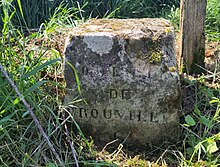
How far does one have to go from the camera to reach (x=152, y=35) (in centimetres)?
222

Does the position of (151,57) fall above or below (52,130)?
above

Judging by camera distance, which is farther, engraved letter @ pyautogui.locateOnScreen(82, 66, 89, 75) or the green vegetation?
engraved letter @ pyautogui.locateOnScreen(82, 66, 89, 75)

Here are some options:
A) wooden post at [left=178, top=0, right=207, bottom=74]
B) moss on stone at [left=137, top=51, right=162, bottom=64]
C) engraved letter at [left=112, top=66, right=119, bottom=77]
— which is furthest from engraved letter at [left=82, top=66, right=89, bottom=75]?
wooden post at [left=178, top=0, right=207, bottom=74]

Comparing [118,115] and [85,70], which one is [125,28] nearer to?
[85,70]

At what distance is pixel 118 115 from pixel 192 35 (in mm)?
881

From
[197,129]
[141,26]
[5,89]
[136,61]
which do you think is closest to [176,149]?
[197,129]

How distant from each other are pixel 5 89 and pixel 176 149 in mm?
978

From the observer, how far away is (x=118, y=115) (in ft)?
7.48

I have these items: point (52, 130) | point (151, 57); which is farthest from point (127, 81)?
point (52, 130)

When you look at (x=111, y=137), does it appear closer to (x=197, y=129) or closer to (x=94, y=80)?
(x=94, y=80)

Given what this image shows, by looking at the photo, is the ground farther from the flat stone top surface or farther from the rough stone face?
the flat stone top surface

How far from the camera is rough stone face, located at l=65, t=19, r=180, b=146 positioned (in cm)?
219

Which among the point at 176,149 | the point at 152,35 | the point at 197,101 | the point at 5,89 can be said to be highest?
the point at 152,35

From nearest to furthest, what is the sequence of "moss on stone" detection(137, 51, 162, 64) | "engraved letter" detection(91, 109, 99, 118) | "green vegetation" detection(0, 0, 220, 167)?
1. "green vegetation" detection(0, 0, 220, 167)
2. "moss on stone" detection(137, 51, 162, 64)
3. "engraved letter" detection(91, 109, 99, 118)
